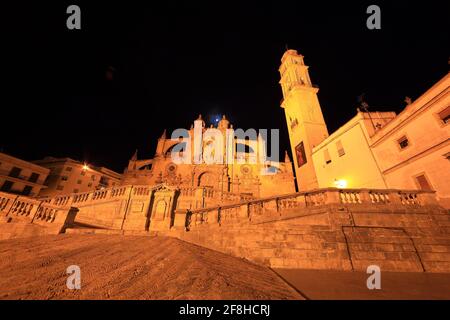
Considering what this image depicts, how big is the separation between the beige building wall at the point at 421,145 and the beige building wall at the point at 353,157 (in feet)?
3.05

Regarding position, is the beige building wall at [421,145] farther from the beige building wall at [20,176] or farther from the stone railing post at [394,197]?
the beige building wall at [20,176]

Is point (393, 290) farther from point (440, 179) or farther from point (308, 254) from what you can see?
point (440, 179)

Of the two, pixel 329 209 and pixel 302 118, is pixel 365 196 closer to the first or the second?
pixel 329 209

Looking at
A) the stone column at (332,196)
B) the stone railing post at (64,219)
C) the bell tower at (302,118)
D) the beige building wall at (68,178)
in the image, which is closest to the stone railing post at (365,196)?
the stone column at (332,196)

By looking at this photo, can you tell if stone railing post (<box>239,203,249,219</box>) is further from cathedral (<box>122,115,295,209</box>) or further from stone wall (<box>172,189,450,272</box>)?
cathedral (<box>122,115,295,209</box>)

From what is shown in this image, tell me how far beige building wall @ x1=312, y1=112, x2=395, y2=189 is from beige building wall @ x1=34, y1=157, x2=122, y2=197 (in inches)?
1513

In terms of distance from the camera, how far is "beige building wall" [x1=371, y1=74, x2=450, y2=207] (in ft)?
33.0

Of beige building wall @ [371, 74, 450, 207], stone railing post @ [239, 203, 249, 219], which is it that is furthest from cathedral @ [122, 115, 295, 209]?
stone railing post @ [239, 203, 249, 219]

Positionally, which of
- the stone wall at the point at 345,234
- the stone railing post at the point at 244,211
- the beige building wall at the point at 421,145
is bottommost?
the stone wall at the point at 345,234

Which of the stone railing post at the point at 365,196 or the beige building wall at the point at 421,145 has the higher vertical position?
the beige building wall at the point at 421,145

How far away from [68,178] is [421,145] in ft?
164

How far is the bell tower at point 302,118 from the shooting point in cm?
2006

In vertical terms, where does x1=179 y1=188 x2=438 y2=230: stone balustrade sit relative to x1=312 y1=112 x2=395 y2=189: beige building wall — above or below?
below
